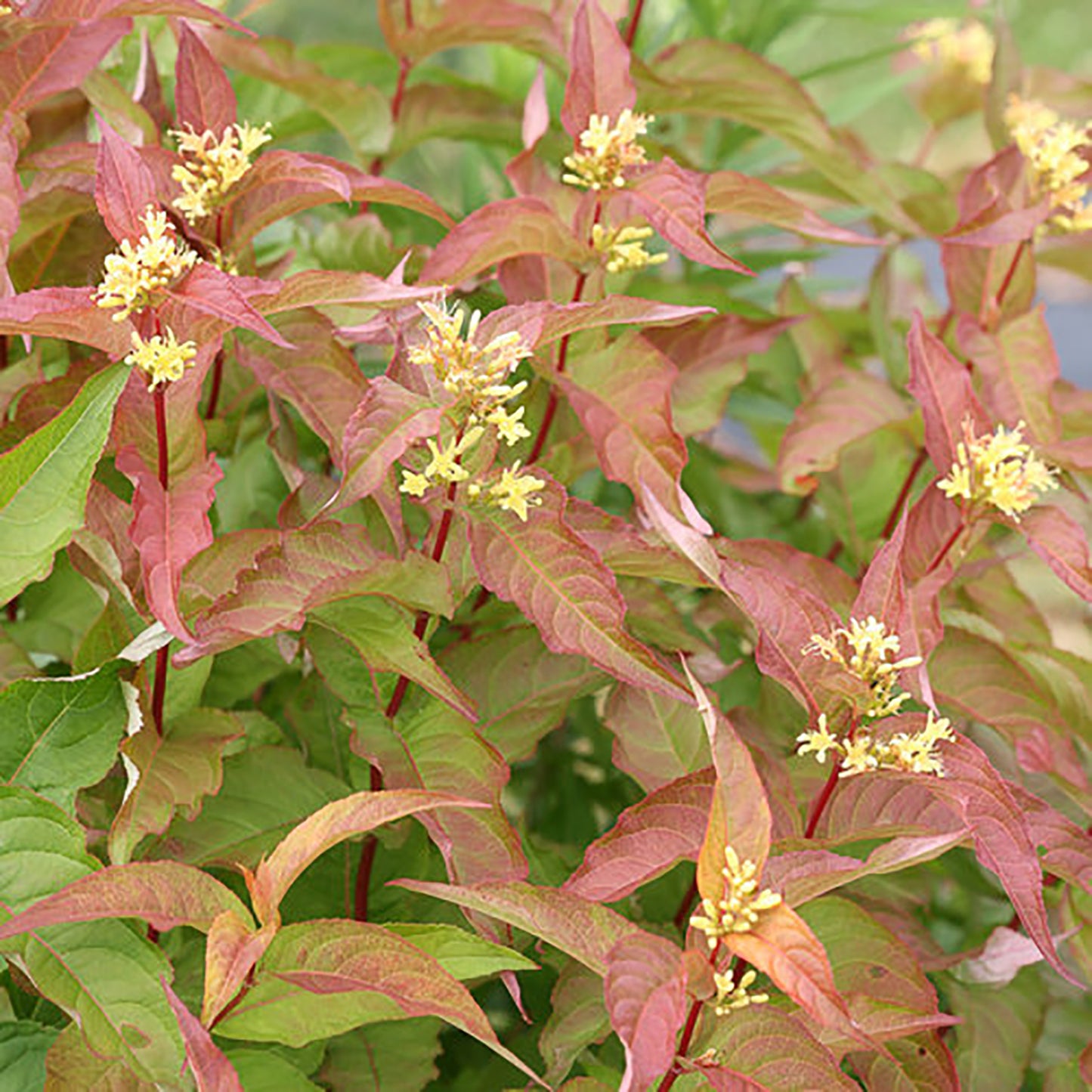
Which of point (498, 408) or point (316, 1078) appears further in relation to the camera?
point (316, 1078)

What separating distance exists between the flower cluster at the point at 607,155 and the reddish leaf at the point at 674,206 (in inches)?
0.5

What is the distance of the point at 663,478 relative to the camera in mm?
869

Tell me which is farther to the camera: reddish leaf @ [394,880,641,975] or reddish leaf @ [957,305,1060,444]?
reddish leaf @ [957,305,1060,444]

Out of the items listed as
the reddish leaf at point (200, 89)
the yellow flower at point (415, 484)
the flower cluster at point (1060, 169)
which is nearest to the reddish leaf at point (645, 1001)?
the yellow flower at point (415, 484)

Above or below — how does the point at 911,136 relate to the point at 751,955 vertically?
below

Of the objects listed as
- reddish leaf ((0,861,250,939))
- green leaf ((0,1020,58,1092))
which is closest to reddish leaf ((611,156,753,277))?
reddish leaf ((0,861,250,939))

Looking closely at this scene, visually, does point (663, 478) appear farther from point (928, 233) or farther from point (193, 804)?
point (928, 233)

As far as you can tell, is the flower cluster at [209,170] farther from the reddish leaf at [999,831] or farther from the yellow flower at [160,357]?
the reddish leaf at [999,831]

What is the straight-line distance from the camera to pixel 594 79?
95 centimetres

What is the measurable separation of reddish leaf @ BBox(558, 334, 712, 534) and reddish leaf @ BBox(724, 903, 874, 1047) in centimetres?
27

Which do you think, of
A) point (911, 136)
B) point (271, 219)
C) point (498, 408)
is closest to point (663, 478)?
point (498, 408)

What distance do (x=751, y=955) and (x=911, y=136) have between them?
6.05 metres

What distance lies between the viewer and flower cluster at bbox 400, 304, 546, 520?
730 mm

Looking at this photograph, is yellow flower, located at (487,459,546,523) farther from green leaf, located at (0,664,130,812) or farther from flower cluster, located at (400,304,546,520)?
green leaf, located at (0,664,130,812)
